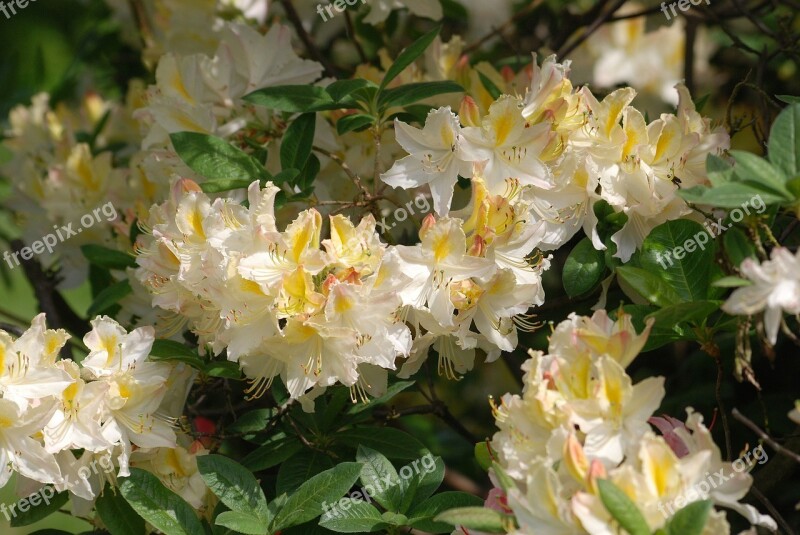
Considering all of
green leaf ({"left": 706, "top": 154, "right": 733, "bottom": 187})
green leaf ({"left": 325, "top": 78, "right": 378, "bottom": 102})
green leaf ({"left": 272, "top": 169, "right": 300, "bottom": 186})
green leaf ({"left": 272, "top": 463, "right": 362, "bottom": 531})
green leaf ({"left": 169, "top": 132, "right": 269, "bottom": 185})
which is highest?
green leaf ({"left": 325, "top": 78, "right": 378, "bottom": 102})

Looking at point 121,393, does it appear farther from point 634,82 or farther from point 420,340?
point 634,82

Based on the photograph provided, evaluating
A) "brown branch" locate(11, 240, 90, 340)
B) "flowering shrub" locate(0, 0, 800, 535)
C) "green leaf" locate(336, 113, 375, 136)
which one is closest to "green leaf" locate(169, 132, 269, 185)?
"flowering shrub" locate(0, 0, 800, 535)

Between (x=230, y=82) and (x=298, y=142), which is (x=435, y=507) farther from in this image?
(x=230, y=82)

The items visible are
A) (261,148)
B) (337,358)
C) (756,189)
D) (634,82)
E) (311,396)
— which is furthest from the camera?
(634,82)

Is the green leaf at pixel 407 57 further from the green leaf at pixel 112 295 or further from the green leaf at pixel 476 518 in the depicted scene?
the green leaf at pixel 476 518

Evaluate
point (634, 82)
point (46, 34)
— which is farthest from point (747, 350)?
point (46, 34)

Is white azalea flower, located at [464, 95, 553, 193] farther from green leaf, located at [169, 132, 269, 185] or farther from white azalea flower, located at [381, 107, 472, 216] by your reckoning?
green leaf, located at [169, 132, 269, 185]

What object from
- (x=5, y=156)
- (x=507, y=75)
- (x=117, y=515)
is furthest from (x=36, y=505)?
(x=5, y=156)
